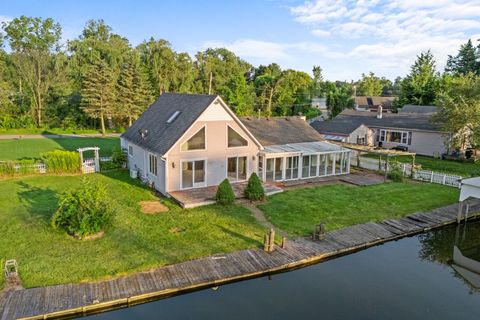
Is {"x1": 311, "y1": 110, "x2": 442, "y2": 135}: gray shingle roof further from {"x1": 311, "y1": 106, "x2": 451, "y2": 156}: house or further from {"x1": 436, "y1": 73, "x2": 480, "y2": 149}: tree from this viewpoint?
{"x1": 436, "y1": 73, "x2": 480, "y2": 149}: tree

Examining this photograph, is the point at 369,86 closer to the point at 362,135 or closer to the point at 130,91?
the point at 362,135

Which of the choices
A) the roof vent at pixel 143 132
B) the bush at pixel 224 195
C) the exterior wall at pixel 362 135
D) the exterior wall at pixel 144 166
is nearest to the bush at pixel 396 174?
the exterior wall at pixel 362 135

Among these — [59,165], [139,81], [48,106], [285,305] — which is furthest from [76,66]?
[285,305]

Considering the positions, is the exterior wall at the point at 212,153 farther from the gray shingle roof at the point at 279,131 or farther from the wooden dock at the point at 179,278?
the wooden dock at the point at 179,278

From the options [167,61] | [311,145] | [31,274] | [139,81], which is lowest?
[31,274]

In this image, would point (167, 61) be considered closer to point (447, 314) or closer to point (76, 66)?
point (76, 66)

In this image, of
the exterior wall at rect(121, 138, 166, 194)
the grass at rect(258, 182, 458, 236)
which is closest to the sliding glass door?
the exterior wall at rect(121, 138, 166, 194)
